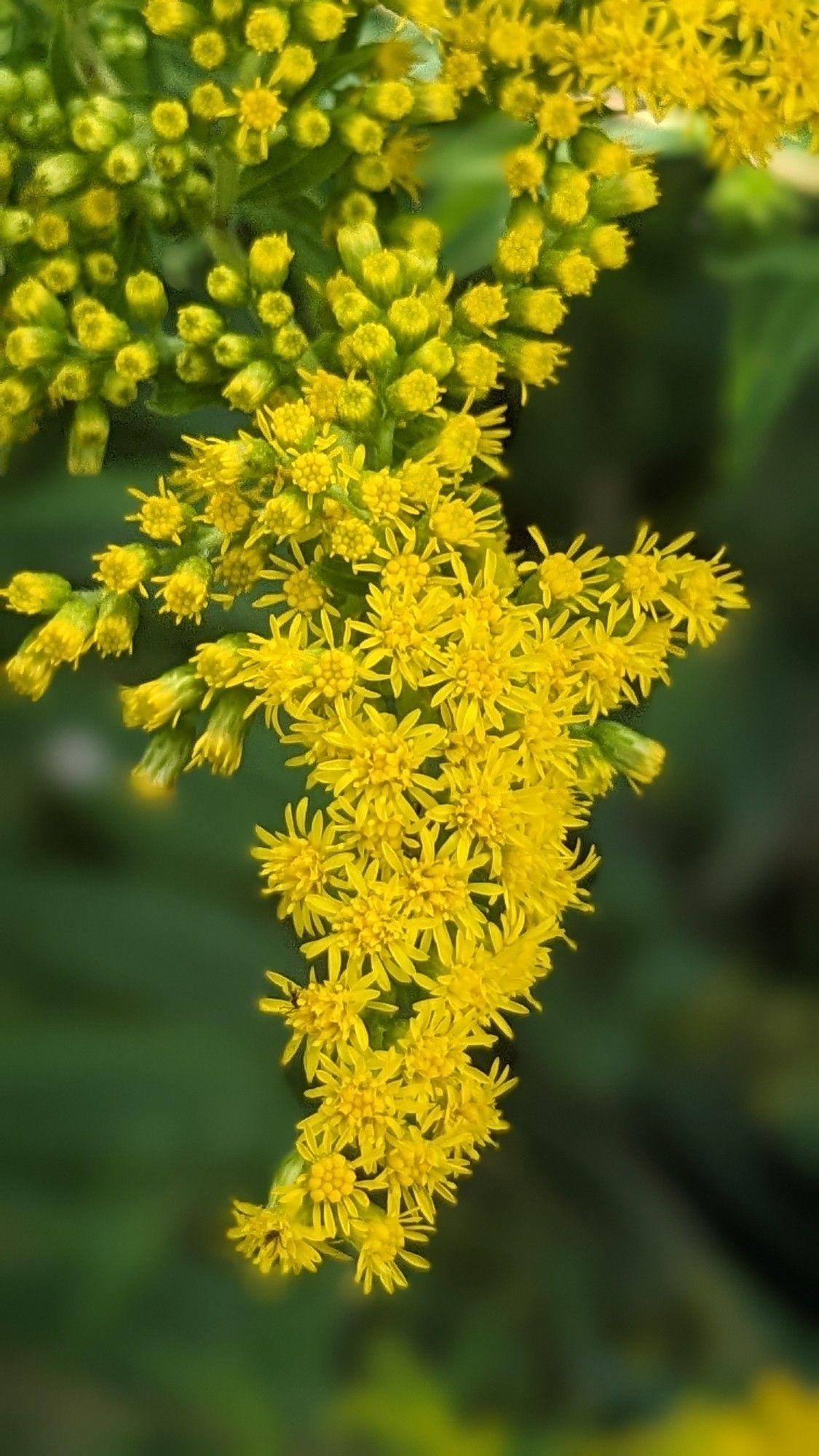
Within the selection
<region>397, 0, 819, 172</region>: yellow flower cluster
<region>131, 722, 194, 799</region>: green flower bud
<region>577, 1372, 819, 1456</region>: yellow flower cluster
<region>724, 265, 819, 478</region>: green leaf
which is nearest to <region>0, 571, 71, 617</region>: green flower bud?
<region>131, 722, 194, 799</region>: green flower bud

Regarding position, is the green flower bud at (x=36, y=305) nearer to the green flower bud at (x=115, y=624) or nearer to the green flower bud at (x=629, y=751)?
the green flower bud at (x=115, y=624)

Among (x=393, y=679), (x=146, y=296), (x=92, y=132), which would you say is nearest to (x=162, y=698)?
(x=393, y=679)

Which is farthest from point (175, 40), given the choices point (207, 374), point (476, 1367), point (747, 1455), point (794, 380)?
point (747, 1455)

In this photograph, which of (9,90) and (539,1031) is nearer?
(9,90)

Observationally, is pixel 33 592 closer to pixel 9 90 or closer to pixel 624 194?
pixel 9 90

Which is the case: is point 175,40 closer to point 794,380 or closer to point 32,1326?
point 794,380
